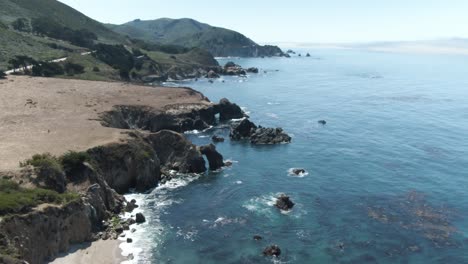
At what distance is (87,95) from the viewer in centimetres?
12438

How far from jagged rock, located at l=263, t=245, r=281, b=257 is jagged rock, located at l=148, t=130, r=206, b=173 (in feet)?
116

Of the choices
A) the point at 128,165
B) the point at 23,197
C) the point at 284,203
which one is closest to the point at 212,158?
the point at 128,165

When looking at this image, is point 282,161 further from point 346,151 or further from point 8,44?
point 8,44

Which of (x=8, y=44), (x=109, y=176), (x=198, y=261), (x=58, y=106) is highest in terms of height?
(x=8, y=44)

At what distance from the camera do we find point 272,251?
59.7m

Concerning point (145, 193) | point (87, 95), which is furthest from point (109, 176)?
point (87, 95)

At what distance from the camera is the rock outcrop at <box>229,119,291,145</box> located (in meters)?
117

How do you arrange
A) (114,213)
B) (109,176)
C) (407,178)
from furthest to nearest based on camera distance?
(407,178), (109,176), (114,213)

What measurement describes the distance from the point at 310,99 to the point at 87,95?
97.0 meters

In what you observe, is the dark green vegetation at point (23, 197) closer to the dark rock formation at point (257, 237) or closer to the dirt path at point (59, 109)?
the dirt path at point (59, 109)

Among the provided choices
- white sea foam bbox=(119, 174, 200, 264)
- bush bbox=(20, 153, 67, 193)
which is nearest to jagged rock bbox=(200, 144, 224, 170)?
white sea foam bbox=(119, 174, 200, 264)

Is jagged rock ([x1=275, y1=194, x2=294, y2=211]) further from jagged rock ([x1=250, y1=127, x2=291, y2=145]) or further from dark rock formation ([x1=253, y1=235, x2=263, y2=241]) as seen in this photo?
jagged rock ([x1=250, y1=127, x2=291, y2=145])

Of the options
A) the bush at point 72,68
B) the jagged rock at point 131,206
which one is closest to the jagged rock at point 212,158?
the jagged rock at point 131,206

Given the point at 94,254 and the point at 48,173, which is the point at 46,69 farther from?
the point at 94,254
